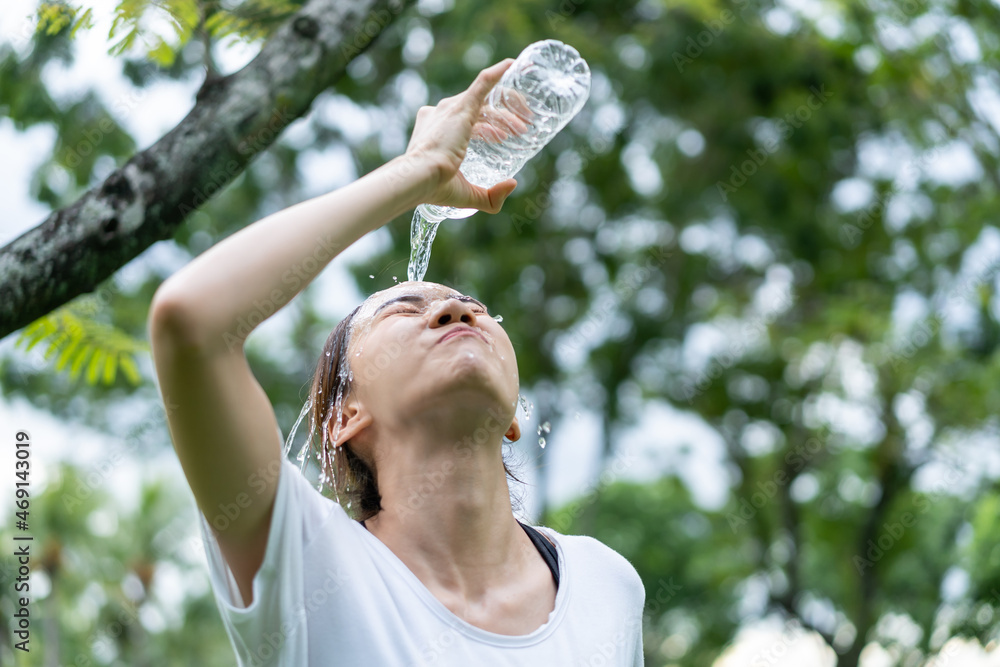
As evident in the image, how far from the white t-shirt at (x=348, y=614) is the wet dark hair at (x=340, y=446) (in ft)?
1.30

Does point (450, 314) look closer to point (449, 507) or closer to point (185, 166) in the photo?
point (449, 507)

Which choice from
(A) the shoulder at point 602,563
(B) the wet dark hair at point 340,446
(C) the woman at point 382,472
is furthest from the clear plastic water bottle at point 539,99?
(A) the shoulder at point 602,563

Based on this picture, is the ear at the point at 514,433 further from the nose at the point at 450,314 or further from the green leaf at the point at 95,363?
the green leaf at the point at 95,363

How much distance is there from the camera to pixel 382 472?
86.8 inches

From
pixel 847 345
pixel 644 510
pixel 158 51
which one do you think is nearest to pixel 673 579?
pixel 644 510

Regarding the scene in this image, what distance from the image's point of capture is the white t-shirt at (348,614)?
5.35ft

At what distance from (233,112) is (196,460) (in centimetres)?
128

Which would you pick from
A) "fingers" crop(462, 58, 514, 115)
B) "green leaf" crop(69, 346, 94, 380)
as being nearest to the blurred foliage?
"green leaf" crop(69, 346, 94, 380)

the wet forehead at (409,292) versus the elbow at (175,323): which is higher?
the elbow at (175,323)

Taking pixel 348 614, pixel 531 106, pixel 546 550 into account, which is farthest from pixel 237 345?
pixel 531 106

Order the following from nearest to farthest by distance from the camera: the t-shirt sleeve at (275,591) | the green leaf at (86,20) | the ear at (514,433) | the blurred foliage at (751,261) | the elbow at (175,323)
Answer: the elbow at (175,323)
the t-shirt sleeve at (275,591)
the ear at (514,433)
the green leaf at (86,20)
the blurred foliage at (751,261)

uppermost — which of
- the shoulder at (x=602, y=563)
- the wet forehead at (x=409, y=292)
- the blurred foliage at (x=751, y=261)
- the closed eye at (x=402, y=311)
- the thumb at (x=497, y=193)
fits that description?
the thumb at (x=497, y=193)

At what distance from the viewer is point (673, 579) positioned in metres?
22.5

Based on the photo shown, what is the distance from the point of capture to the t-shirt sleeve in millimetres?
1611
